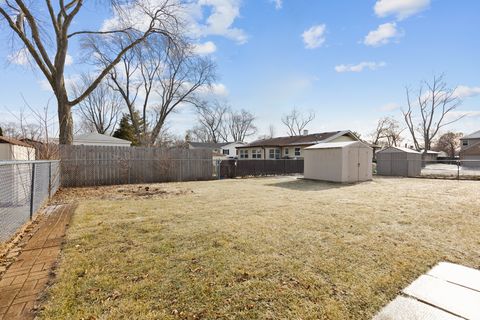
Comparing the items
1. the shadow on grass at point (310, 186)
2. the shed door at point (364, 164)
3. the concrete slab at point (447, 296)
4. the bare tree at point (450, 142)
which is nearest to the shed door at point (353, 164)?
the shed door at point (364, 164)

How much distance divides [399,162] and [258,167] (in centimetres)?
1036

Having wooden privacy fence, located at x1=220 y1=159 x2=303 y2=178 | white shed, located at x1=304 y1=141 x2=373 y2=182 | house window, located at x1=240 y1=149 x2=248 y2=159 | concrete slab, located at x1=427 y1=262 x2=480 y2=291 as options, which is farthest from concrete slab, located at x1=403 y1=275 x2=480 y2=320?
house window, located at x1=240 y1=149 x2=248 y2=159

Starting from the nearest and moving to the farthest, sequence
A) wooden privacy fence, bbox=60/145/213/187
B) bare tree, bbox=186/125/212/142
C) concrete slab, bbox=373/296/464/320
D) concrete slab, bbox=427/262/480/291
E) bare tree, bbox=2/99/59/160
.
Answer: concrete slab, bbox=373/296/464/320
concrete slab, bbox=427/262/480/291
bare tree, bbox=2/99/59/160
wooden privacy fence, bbox=60/145/213/187
bare tree, bbox=186/125/212/142

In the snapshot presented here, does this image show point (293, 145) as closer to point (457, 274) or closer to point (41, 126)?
point (41, 126)

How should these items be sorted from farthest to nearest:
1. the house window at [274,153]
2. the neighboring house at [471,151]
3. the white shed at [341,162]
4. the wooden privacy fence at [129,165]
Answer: the neighboring house at [471,151]
the house window at [274,153]
the white shed at [341,162]
the wooden privacy fence at [129,165]

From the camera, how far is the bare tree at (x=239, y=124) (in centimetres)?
5506

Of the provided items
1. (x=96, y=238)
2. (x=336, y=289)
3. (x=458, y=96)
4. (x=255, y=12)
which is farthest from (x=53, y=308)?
(x=458, y=96)

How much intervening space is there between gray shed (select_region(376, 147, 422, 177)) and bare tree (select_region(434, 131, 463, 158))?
46.2 metres

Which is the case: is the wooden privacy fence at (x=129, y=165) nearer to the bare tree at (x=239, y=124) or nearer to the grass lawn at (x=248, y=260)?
the grass lawn at (x=248, y=260)


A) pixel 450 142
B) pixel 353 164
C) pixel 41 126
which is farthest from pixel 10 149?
pixel 450 142

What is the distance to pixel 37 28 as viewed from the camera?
11.8 meters

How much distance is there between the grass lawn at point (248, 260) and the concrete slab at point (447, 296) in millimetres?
126

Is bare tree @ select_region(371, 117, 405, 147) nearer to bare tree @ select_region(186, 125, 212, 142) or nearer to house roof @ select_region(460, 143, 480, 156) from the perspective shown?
house roof @ select_region(460, 143, 480, 156)

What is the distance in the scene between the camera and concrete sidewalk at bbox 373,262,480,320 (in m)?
2.11
